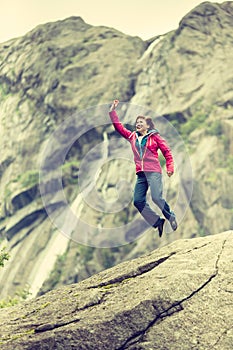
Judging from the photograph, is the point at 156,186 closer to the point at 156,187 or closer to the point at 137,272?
the point at 156,187

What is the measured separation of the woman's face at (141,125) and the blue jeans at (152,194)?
105 centimetres

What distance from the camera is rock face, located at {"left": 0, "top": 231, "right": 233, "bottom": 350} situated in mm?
12016

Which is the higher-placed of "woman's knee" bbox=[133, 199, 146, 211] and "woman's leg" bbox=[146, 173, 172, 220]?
"woman's leg" bbox=[146, 173, 172, 220]

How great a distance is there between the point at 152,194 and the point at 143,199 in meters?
0.28

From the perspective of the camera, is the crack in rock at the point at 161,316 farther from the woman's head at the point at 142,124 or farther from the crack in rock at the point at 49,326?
the woman's head at the point at 142,124

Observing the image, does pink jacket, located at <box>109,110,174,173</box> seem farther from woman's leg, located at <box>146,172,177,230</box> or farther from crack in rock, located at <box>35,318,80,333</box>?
crack in rock, located at <box>35,318,80,333</box>

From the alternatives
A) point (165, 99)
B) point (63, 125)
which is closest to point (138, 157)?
point (165, 99)

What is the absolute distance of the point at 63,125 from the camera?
117312 mm

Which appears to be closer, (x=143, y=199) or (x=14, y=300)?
(x=143, y=199)

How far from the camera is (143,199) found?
49.4ft

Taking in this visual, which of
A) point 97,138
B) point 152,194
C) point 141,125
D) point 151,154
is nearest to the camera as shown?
point 151,154

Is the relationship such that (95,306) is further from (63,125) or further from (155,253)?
(63,125)

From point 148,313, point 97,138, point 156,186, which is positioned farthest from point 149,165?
point 97,138

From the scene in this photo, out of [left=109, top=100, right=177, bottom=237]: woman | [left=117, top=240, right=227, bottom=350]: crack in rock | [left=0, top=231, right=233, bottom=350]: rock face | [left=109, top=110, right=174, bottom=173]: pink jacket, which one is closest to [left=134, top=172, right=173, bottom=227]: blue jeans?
[left=109, top=100, right=177, bottom=237]: woman
